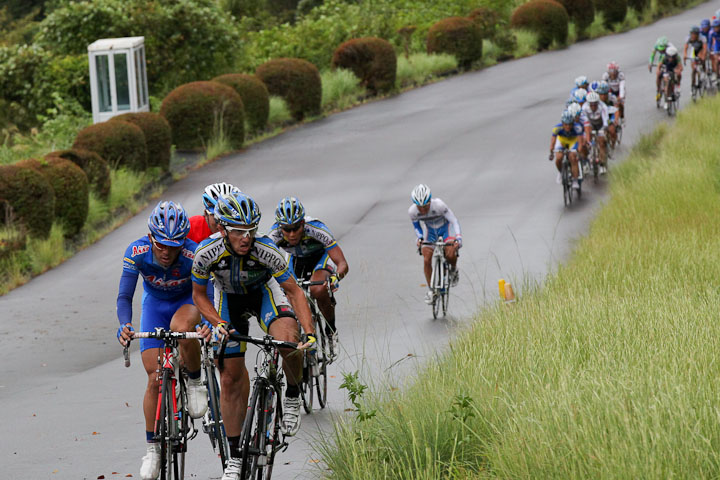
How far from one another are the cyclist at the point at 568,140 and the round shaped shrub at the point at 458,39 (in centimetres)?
1574

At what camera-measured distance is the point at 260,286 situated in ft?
24.7

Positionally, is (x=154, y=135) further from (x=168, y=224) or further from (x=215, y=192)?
(x=168, y=224)

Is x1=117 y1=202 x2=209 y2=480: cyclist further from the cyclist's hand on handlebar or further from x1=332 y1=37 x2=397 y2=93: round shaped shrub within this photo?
x1=332 y1=37 x2=397 y2=93: round shaped shrub

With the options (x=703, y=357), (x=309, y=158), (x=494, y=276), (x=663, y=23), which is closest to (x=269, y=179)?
(x=309, y=158)

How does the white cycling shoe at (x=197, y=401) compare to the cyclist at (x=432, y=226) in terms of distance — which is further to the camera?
the cyclist at (x=432, y=226)

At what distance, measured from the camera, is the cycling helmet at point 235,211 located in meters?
6.69

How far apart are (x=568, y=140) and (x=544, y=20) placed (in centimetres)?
1969

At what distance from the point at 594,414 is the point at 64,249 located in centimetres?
1461

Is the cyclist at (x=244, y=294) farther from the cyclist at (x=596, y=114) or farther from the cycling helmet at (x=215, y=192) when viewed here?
the cyclist at (x=596, y=114)

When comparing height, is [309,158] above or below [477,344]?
below

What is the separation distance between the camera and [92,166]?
2039 centimetres

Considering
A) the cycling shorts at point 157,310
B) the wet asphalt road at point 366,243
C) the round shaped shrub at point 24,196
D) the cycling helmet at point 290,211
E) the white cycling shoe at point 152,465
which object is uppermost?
the cycling helmet at point 290,211

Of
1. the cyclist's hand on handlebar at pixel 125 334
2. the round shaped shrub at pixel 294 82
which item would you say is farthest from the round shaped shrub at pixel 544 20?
the cyclist's hand on handlebar at pixel 125 334

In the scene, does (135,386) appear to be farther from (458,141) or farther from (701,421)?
(458,141)
